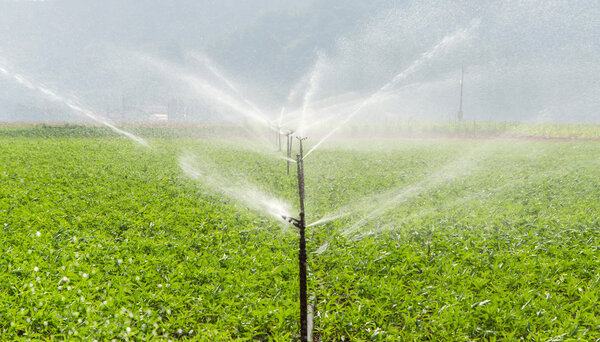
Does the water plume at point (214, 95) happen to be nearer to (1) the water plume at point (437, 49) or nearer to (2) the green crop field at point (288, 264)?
(2) the green crop field at point (288, 264)

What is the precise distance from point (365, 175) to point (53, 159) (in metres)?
14.0

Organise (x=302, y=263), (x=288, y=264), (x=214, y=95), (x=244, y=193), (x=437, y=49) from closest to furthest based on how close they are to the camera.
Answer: (x=302, y=263) → (x=288, y=264) → (x=437, y=49) → (x=244, y=193) → (x=214, y=95)

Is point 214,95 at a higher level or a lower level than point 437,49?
lower

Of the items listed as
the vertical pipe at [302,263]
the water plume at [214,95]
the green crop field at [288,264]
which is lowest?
the green crop field at [288,264]

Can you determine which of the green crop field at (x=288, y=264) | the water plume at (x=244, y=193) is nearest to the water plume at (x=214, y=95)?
the water plume at (x=244, y=193)

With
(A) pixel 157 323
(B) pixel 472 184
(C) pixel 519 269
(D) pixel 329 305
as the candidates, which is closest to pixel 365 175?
(B) pixel 472 184

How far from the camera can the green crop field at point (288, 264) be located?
4.46 meters

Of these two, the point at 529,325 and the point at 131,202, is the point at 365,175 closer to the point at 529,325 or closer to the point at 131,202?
the point at 131,202

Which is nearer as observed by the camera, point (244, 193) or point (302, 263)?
point (302, 263)

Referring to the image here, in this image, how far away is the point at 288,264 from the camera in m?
6.22

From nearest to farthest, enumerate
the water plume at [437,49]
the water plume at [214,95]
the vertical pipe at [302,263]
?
the vertical pipe at [302,263]
the water plume at [437,49]
the water plume at [214,95]

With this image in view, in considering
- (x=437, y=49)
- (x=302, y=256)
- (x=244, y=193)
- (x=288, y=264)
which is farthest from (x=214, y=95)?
(x=302, y=256)

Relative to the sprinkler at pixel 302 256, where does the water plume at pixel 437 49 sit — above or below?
above

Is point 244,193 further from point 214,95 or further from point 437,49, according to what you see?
point 437,49
